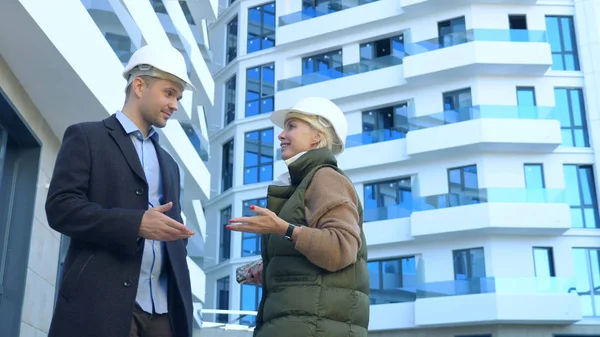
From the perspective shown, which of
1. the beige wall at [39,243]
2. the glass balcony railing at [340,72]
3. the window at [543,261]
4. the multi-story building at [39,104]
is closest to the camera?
the multi-story building at [39,104]

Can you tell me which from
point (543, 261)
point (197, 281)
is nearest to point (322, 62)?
point (543, 261)

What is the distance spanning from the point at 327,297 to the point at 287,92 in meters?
31.5

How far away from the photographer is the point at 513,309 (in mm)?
26906

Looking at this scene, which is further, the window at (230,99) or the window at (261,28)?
the window at (230,99)

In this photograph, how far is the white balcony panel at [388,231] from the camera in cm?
2992

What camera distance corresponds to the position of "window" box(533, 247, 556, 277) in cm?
2848

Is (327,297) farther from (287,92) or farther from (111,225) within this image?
(287,92)

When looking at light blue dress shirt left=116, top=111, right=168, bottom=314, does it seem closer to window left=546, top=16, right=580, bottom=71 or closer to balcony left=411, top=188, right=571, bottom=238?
balcony left=411, top=188, right=571, bottom=238

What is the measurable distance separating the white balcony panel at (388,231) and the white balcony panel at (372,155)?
2.49 metres

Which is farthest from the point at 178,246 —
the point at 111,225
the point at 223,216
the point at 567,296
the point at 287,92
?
the point at 223,216

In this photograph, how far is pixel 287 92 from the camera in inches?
1363

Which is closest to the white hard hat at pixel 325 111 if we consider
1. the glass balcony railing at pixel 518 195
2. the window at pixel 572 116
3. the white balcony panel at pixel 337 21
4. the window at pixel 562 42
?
the glass balcony railing at pixel 518 195

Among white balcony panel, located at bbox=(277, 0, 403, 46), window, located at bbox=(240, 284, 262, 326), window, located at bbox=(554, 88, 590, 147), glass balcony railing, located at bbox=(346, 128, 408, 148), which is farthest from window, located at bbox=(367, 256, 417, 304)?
white balcony panel, located at bbox=(277, 0, 403, 46)

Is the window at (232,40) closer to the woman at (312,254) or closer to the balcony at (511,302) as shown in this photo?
the balcony at (511,302)
